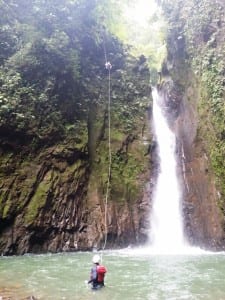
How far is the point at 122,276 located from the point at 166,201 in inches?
291

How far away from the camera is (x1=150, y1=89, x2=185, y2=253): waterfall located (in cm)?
1648

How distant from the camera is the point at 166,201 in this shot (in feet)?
58.1

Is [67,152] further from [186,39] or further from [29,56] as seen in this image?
[186,39]

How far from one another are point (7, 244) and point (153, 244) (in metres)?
5.52

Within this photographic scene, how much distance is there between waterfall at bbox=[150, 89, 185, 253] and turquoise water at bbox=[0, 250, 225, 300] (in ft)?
7.11

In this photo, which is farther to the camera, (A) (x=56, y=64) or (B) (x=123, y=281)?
(A) (x=56, y=64)

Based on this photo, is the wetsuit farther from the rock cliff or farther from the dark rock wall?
the dark rock wall

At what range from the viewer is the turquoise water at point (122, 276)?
8.74 m

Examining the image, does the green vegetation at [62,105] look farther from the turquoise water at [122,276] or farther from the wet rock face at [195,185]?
the turquoise water at [122,276]

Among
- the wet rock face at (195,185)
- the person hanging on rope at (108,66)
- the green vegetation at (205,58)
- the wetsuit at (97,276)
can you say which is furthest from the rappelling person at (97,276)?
the person hanging on rope at (108,66)

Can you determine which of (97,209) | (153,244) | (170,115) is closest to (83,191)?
(97,209)

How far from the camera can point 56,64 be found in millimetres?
18016

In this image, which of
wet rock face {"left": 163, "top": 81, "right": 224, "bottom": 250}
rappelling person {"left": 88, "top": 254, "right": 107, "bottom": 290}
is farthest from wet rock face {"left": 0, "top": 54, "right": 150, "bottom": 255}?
rappelling person {"left": 88, "top": 254, "right": 107, "bottom": 290}

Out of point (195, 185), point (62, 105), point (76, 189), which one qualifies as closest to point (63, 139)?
point (62, 105)
